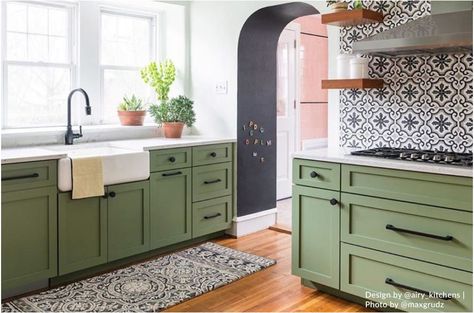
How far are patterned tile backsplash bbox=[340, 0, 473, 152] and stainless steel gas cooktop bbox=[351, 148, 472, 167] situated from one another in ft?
0.36

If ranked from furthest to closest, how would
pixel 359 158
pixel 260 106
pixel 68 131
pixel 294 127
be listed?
pixel 294 127 → pixel 260 106 → pixel 68 131 → pixel 359 158

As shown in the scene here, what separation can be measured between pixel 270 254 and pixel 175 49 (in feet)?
6.52

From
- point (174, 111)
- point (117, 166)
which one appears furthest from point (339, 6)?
point (117, 166)

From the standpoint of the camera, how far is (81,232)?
329 centimetres

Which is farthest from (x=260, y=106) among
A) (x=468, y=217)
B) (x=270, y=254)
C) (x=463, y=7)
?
(x=468, y=217)

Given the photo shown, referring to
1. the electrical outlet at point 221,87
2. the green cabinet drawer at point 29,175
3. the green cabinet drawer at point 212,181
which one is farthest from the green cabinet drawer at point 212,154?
the green cabinet drawer at point 29,175

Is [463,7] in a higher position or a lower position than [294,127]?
higher

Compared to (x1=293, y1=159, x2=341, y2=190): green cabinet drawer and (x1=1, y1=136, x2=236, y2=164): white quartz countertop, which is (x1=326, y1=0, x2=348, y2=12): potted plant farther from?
(x1=1, y1=136, x2=236, y2=164): white quartz countertop

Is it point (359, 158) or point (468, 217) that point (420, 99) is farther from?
point (468, 217)

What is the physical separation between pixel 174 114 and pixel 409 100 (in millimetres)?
1884

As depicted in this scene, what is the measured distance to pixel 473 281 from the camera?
2393 millimetres

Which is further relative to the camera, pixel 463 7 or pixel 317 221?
pixel 317 221

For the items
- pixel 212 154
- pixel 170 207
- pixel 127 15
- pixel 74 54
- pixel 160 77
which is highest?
pixel 127 15

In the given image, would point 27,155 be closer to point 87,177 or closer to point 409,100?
point 87,177
